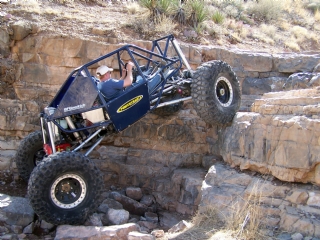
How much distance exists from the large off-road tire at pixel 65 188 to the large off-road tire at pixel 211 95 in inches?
87.8

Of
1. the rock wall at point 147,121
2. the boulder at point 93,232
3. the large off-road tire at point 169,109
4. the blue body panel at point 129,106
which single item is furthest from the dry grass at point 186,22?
the boulder at point 93,232

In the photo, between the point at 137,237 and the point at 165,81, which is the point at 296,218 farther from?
the point at 165,81

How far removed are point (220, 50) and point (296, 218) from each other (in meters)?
5.63

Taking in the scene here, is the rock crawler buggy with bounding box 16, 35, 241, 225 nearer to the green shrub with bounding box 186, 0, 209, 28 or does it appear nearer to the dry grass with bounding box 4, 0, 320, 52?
the dry grass with bounding box 4, 0, 320, 52

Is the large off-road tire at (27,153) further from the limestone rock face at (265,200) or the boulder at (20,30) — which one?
the limestone rock face at (265,200)

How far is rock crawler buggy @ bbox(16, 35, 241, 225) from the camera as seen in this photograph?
5520 mm

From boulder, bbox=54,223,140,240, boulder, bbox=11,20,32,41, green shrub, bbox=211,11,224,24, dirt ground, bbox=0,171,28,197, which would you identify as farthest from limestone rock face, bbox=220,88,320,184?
green shrub, bbox=211,11,224,24

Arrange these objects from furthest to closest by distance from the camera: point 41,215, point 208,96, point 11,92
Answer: point 11,92 → point 208,96 → point 41,215

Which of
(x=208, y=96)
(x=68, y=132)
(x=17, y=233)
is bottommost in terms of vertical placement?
(x=17, y=233)

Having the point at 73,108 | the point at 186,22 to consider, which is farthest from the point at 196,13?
the point at 73,108

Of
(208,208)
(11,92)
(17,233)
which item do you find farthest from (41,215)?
(11,92)

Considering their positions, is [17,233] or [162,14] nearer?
[17,233]

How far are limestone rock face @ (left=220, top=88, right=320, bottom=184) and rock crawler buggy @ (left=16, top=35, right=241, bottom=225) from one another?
702 mm

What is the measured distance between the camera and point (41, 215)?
540 cm
